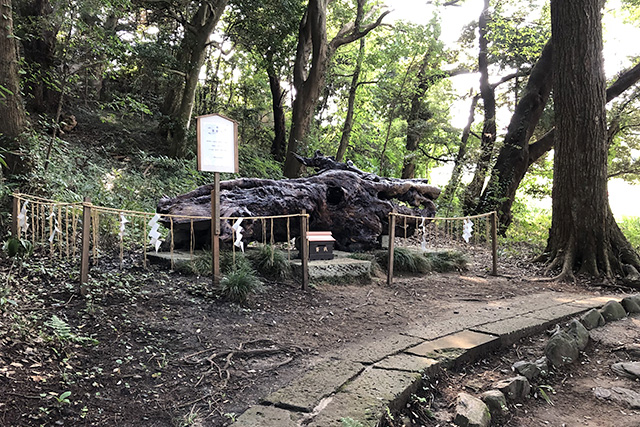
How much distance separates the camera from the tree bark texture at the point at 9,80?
612 centimetres

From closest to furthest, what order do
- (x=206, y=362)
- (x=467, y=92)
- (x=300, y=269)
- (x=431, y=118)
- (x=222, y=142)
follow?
1. (x=206, y=362)
2. (x=222, y=142)
3. (x=300, y=269)
4. (x=431, y=118)
5. (x=467, y=92)

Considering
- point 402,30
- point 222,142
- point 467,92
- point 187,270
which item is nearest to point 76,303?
point 187,270

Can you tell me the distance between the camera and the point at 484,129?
1516cm

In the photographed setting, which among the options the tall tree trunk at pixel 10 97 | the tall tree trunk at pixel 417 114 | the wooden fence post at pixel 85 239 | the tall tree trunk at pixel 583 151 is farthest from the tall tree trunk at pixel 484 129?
the tall tree trunk at pixel 10 97

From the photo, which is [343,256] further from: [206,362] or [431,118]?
[431,118]

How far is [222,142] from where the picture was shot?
5102 mm

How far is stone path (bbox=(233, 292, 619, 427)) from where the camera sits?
2.61 m

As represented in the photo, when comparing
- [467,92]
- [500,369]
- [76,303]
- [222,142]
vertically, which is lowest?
[500,369]

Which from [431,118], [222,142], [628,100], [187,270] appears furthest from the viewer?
[431,118]

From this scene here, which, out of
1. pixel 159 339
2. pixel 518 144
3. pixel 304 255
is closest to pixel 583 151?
pixel 518 144

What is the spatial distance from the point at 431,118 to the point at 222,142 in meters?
13.5

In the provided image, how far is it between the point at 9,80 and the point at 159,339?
526 centimetres

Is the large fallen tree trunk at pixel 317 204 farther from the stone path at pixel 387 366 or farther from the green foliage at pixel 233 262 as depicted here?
the stone path at pixel 387 366

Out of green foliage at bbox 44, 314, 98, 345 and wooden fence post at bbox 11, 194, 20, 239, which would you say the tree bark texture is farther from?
green foliage at bbox 44, 314, 98, 345
